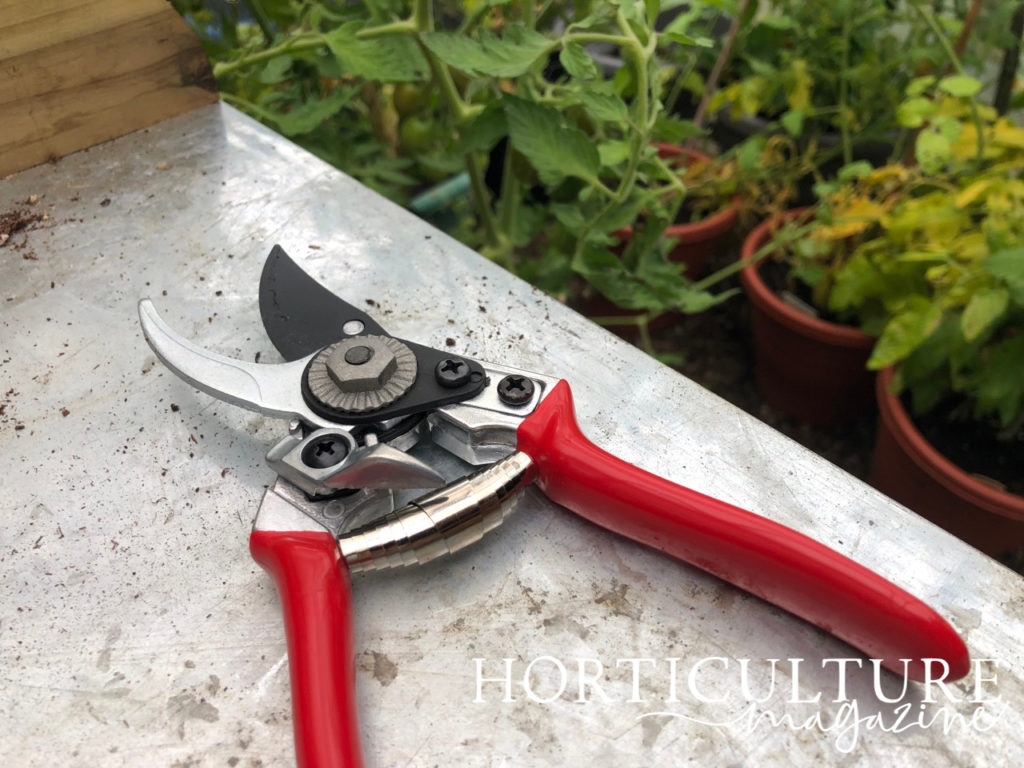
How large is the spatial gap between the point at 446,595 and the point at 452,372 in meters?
0.17

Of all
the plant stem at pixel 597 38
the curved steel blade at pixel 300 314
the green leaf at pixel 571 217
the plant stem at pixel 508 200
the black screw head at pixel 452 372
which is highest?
the plant stem at pixel 597 38

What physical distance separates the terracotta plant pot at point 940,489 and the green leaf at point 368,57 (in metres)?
0.77

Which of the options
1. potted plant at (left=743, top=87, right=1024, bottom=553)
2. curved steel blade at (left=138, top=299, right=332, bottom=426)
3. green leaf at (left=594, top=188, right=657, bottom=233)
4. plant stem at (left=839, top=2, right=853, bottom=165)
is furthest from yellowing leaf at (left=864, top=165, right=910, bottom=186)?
curved steel blade at (left=138, top=299, right=332, bottom=426)

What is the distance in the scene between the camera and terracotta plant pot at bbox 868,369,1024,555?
0.95m

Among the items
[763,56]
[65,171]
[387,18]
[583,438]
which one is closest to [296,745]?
[583,438]

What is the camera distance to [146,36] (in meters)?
0.86

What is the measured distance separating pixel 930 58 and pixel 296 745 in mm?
1416

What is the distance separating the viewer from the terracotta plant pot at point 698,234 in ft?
4.66

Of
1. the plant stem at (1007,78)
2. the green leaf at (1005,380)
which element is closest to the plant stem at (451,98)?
the green leaf at (1005,380)

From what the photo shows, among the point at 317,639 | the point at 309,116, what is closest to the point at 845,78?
the point at 309,116

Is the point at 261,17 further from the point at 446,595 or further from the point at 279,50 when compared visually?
the point at 446,595

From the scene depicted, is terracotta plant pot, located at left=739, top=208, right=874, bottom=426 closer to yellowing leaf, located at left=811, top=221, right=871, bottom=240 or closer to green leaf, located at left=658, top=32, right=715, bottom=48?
yellowing leaf, located at left=811, top=221, right=871, bottom=240

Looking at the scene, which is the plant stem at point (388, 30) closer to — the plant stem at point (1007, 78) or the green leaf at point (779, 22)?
the green leaf at point (779, 22)

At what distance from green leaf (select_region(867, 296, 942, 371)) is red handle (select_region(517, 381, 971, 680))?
1.76 ft
